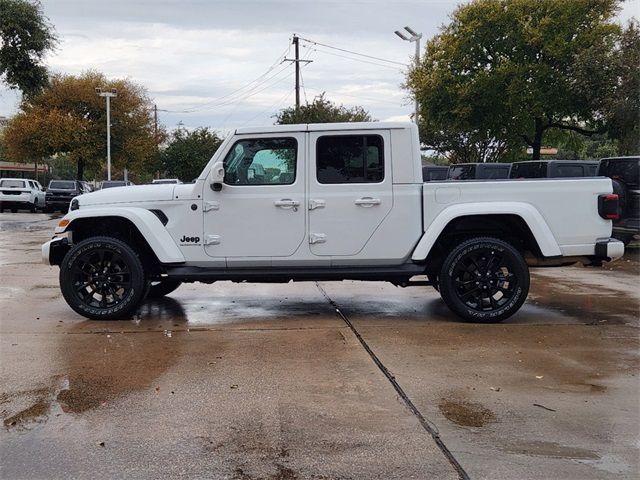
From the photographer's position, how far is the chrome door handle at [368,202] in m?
6.79

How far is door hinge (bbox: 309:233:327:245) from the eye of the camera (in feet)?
22.4

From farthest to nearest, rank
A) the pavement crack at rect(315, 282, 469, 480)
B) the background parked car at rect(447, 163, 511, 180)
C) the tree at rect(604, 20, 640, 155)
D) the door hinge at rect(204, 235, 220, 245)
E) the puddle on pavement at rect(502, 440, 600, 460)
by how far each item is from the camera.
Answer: the tree at rect(604, 20, 640, 155)
the background parked car at rect(447, 163, 511, 180)
the door hinge at rect(204, 235, 220, 245)
the puddle on pavement at rect(502, 440, 600, 460)
the pavement crack at rect(315, 282, 469, 480)

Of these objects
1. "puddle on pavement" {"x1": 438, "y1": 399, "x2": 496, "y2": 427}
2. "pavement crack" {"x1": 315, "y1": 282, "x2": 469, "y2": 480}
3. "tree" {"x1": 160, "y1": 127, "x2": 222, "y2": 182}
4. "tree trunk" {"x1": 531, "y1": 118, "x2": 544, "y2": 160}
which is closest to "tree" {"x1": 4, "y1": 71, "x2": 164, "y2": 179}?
"tree" {"x1": 160, "y1": 127, "x2": 222, "y2": 182}

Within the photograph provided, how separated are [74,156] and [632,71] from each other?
3517cm

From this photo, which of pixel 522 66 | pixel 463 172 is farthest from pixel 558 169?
pixel 522 66

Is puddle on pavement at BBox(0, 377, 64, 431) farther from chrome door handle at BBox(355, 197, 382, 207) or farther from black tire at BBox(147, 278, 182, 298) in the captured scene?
black tire at BBox(147, 278, 182, 298)

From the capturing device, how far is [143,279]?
696 cm

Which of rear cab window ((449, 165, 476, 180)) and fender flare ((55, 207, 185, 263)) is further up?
rear cab window ((449, 165, 476, 180))

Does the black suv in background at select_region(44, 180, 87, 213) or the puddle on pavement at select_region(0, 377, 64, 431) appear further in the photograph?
the black suv in background at select_region(44, 180, 87, 213)

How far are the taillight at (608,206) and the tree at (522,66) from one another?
17258 mm

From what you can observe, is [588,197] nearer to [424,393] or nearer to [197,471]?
[424,393]

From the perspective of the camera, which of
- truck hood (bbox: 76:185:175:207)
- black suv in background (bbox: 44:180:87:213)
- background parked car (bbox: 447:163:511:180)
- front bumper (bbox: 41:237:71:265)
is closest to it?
truck hood (bbox: 76:185:175:207)

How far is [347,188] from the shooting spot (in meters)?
6.85

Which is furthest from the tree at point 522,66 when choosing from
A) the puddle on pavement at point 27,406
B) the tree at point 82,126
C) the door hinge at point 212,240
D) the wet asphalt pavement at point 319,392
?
the tree at point 82,126
